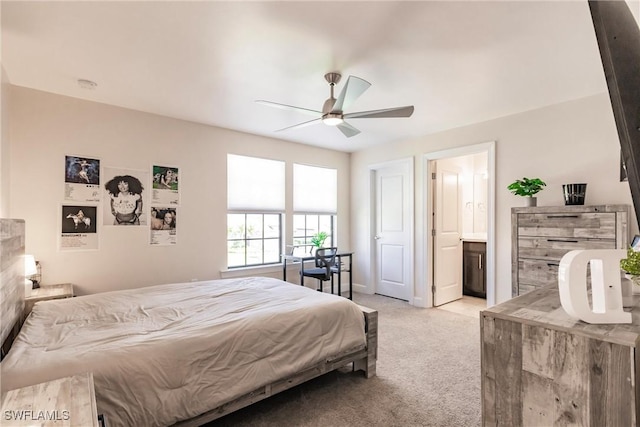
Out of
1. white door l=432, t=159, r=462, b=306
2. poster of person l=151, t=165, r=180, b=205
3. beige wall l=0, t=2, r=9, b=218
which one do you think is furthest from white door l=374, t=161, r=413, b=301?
beige wall l=0, t=2, r=9, b=218

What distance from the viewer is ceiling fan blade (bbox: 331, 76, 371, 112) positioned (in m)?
2.14

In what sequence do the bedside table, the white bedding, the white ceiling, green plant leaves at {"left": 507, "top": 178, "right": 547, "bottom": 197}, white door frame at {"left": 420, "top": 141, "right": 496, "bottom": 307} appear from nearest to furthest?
the white bedding → the white ceiling → the bedside table → green plant leaves at {"left": 507, "top": 178, "right": 547, "bottom": 197} → white door frame at {"left": 420, "top": 141, "right": 496, "bottom": 307}

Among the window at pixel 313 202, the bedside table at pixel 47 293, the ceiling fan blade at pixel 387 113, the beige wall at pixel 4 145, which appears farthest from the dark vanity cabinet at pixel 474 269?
the beige wall at pixel 4 145

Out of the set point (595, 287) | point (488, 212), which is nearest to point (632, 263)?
point (595, 287)

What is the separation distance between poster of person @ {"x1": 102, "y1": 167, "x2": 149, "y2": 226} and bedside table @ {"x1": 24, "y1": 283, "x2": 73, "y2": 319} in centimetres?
73

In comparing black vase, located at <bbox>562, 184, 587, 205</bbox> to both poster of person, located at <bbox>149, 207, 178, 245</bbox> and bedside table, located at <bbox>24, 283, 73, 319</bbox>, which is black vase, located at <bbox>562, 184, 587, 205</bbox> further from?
bedside table, located at <bbox>24, 283, 73, 319</bbox>

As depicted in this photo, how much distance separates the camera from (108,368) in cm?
148

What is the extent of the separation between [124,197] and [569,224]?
14.8 ft

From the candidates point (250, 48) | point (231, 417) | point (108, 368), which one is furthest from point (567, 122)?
point (108, 368)

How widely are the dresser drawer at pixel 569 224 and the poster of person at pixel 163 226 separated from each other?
12.6ft

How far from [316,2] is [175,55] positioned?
1.20 metres

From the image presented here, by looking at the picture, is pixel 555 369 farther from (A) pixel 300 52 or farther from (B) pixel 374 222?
(B) pixel 374 222

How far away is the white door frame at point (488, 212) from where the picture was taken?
12.3 feet

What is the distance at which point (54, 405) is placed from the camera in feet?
3.56
